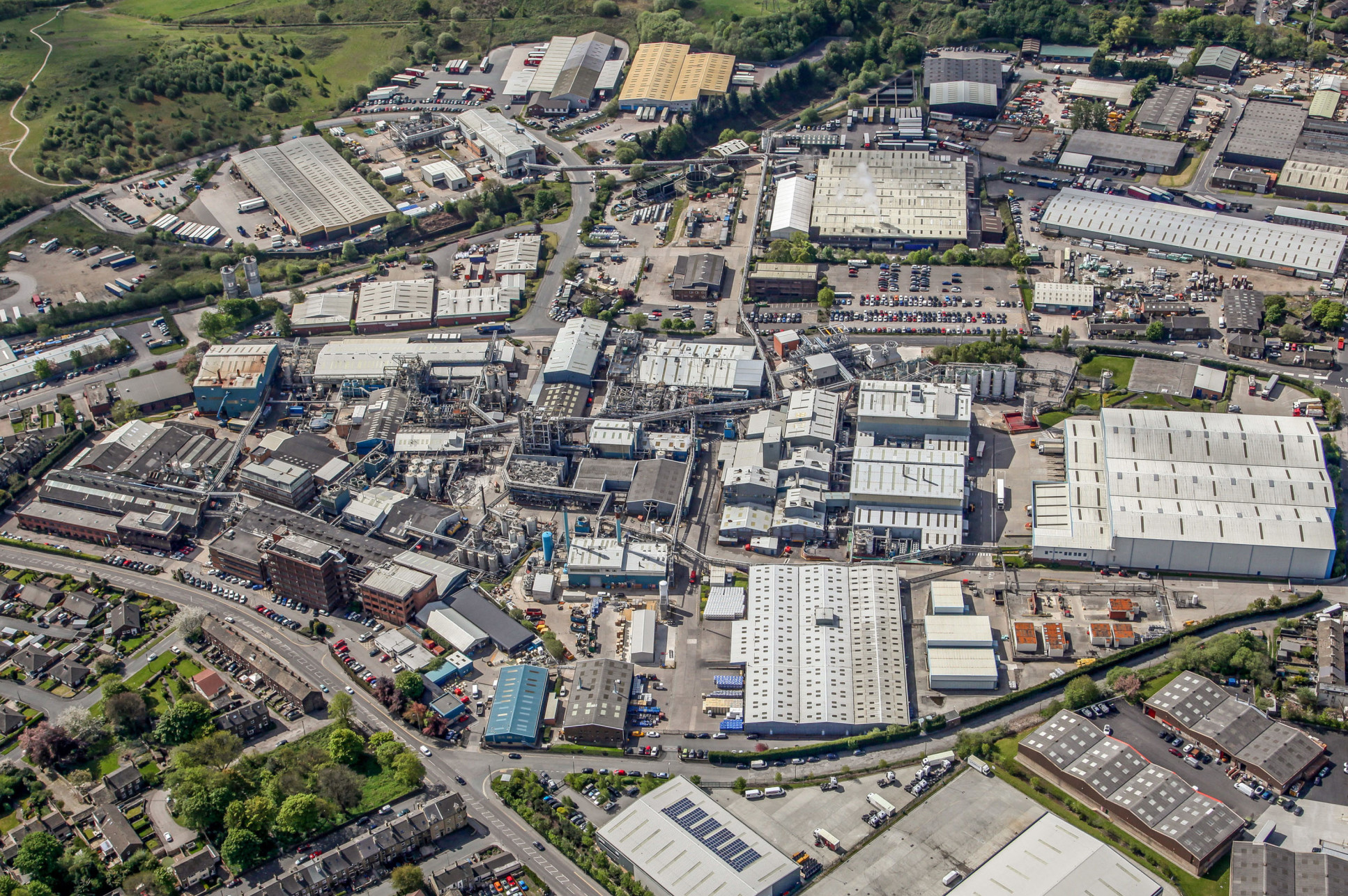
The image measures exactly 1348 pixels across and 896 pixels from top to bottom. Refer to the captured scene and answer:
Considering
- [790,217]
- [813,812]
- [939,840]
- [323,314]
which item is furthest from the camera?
[790,217]

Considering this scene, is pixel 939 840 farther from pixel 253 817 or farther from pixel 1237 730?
pixel 253 817

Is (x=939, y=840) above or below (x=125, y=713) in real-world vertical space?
below

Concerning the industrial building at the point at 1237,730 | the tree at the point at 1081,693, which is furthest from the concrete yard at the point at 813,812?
the industrial building at the point at 1237,730

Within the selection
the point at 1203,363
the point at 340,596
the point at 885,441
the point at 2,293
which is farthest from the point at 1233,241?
the point at 2,293

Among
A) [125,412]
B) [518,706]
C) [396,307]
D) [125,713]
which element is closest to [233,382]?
[125,412]

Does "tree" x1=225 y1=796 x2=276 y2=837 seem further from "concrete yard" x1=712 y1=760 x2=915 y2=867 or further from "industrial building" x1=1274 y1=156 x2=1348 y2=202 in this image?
"industrial building" x1=1274 y1=156 x2=1348 y2=202

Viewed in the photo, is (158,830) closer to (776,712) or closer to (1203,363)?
(776,712)

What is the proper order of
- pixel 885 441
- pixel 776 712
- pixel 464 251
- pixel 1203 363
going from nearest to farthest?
pixel 776 712 < pixel 885 441 < pixel 1203 363 < pixel 464 251
